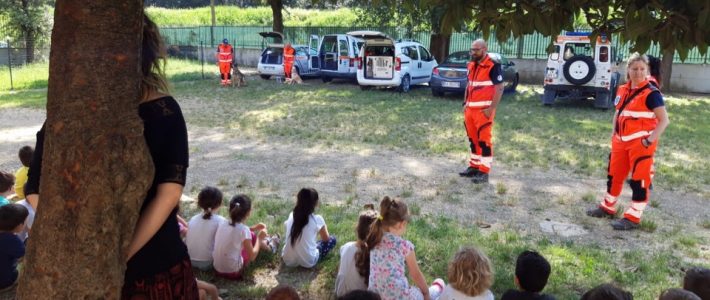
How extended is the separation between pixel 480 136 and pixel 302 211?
3.65 meters

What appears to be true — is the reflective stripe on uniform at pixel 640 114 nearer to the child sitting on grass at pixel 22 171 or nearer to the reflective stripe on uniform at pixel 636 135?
the reflective stripe on uniform at pixel 636 135

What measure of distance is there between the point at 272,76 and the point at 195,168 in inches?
551

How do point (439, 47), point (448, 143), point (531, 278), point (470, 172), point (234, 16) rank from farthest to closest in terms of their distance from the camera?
point (234, 16) → point (439, 47) → point (448, 143) → point (470, 172) → point (531, 278)

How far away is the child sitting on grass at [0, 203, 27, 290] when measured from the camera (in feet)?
13.5

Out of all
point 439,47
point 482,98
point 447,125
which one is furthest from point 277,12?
point 482,98

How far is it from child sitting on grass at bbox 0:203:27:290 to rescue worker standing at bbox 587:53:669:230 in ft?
17.3

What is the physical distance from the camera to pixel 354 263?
407cm

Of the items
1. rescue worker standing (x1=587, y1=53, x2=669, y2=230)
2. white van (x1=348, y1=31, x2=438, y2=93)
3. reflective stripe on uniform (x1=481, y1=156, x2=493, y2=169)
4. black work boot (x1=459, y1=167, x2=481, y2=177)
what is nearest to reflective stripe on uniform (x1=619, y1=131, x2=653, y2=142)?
rescue worker standing (x1=587, y1=53, x2=669, y2=230)

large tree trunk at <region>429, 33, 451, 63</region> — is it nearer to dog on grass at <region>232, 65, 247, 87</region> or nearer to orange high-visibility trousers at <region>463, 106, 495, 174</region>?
dog on grass at <region>232, 65, 247, 87</region>

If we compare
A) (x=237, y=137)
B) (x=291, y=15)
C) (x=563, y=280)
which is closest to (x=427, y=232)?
(x=563, y=280)

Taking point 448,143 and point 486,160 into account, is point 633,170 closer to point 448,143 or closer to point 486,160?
point 486,160

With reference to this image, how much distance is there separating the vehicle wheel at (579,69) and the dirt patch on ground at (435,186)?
627 cm

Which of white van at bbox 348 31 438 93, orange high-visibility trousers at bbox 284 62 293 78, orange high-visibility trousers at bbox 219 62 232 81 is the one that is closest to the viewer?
white van at bbox 348 31 438 93

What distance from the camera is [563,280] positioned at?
462 centimetres
